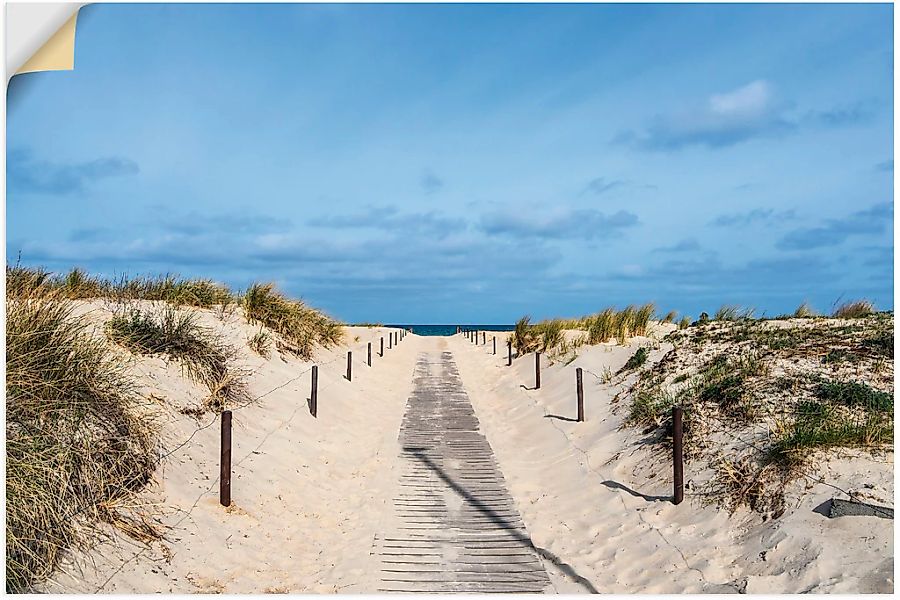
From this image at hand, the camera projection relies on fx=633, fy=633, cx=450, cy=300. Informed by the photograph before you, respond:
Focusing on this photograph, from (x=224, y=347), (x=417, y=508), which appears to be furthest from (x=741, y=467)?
(x=224, y=347)

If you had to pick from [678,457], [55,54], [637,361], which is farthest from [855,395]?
[55,54]

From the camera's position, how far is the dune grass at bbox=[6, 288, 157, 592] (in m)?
4.03

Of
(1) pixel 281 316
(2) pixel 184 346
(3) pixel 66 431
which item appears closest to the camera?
(3) pixel 66 431

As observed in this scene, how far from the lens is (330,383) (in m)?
14.2

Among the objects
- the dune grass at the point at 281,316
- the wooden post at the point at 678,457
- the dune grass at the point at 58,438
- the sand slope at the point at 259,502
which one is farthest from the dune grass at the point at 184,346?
the wooden post at the point at 678,457

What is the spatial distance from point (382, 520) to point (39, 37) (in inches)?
211

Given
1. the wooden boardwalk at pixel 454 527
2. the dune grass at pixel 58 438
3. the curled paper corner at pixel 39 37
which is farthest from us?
the wooden boardwalk at pixel 454 527

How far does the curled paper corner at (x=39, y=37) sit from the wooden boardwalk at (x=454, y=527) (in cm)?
419

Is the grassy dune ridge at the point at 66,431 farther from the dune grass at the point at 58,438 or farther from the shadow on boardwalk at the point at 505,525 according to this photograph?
the shadow on boardwalk at the point at 505,525

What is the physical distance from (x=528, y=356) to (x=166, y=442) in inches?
601

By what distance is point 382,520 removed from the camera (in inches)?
262

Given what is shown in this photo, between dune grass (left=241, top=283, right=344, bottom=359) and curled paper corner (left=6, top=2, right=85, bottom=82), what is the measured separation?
13.3 metres

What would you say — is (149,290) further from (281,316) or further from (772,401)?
(772,401)

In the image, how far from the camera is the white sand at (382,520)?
4676 mm
